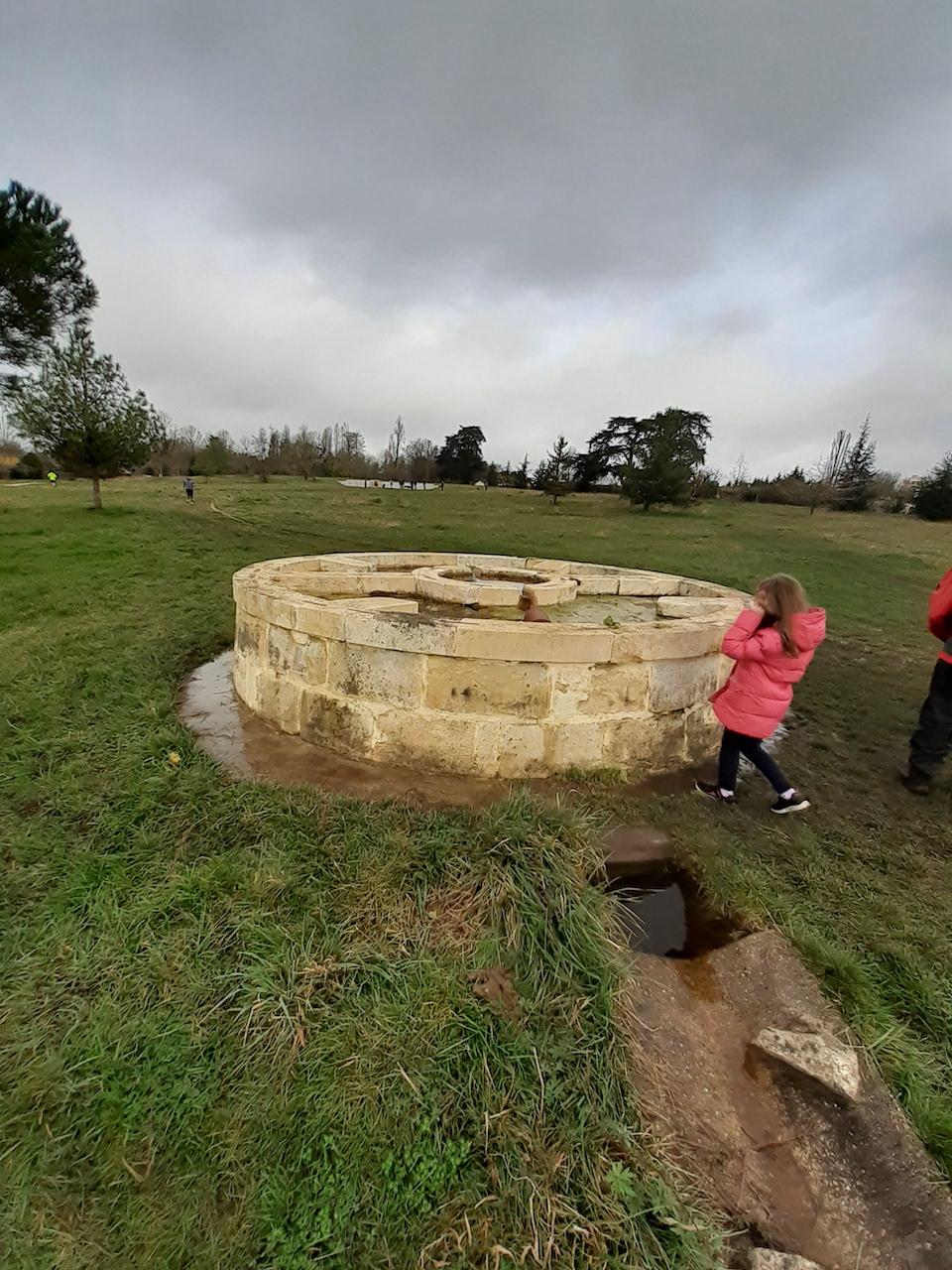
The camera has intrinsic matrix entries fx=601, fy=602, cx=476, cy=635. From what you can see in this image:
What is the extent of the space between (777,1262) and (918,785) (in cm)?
366

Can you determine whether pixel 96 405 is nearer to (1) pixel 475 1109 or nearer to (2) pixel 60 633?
(2) pixel 60 633

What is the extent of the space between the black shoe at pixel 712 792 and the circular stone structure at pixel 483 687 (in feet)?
0.88

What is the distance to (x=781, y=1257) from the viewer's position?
2.07 meters

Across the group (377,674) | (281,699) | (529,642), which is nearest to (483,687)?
(529,642)

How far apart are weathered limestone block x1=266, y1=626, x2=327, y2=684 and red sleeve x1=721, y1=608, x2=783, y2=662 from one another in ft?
9.22

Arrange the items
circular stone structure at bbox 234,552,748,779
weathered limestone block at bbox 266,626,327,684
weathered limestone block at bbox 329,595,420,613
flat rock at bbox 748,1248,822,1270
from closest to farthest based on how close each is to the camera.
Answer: flat rock at bbox 748,1248,822,1270 → circular stone structure at bbox 234,552,748,779 → weathered limestone block at bbox 266,626,327,684 → weathered limestone block at bbox 329,595,420,613

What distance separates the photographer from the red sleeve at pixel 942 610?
4406 millimetres

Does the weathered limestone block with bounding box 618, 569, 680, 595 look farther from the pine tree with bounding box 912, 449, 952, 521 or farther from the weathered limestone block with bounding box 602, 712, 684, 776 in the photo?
the pine tree with bounding box 912, 449, 952, 521

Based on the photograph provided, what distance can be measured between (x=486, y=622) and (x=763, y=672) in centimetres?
185

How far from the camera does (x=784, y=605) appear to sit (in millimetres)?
3807

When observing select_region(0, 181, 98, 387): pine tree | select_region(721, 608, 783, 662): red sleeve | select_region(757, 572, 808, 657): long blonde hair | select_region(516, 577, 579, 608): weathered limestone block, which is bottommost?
select_region(516, 577, 579, 608): weathered limestone block

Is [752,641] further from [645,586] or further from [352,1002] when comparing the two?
[645,586]

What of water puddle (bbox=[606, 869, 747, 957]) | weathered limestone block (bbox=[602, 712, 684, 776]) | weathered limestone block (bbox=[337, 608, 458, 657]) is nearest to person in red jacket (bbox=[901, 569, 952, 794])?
weathered limestone block (bbox=[602, 712, 684, 776])

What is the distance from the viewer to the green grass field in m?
2.13
